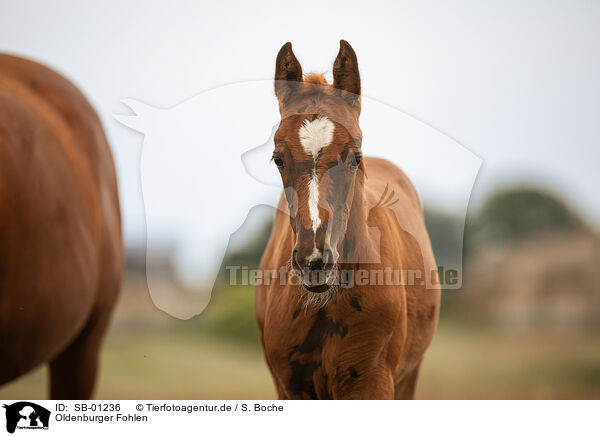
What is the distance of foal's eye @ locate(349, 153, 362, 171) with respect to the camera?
6.01 ft

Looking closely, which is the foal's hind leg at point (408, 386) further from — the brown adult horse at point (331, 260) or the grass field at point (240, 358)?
the brown adult horse at point (331, 260)

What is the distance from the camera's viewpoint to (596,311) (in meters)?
2.67

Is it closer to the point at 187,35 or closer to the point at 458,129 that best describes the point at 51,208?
the point at 187,35

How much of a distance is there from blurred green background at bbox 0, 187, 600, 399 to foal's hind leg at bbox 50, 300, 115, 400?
0.89 meters

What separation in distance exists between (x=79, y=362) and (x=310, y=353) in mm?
738

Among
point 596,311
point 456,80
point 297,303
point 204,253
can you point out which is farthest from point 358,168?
point 596,311

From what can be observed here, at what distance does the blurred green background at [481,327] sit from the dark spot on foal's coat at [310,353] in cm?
56

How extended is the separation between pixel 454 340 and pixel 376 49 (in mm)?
1275

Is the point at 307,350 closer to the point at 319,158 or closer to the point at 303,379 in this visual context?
the point at 303,379

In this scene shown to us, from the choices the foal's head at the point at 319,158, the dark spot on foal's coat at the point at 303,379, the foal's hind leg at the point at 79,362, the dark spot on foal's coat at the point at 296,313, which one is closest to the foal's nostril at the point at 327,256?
the foal's head at the point at 319,158
